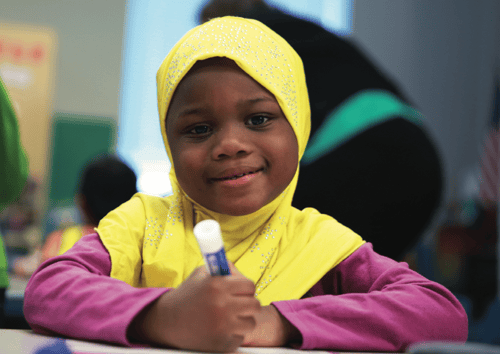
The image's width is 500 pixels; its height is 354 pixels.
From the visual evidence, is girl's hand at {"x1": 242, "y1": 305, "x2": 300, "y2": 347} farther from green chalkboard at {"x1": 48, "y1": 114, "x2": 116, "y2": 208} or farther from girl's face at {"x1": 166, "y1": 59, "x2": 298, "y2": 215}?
green chalkboard at {"x1": 48, "y1": 114, "x2": 116, "y2": 208}

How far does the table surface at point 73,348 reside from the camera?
50 cm

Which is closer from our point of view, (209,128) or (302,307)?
(302,307)

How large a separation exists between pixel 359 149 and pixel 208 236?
2.50 ft

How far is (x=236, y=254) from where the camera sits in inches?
30.8

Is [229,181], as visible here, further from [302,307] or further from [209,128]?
[302,307]

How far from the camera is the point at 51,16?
13.3 feet

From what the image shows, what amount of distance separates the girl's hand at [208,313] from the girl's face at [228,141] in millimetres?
220

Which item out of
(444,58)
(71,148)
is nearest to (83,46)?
(71,148)

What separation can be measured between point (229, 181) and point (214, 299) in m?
0.26

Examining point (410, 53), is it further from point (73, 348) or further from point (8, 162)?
point (73, 348)

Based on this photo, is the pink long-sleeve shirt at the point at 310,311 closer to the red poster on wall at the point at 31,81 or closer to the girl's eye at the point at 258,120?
the girl's eye at the point at 258,120

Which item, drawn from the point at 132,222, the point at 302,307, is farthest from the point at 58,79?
the point at 302,307

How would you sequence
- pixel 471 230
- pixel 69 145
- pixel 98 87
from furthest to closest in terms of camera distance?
1. pixel 98 87
2. pixel 69 145
3. pixel 471 230

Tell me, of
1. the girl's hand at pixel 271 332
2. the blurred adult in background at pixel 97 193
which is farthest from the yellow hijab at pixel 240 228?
the blurred adult in background at pixel 97 193
